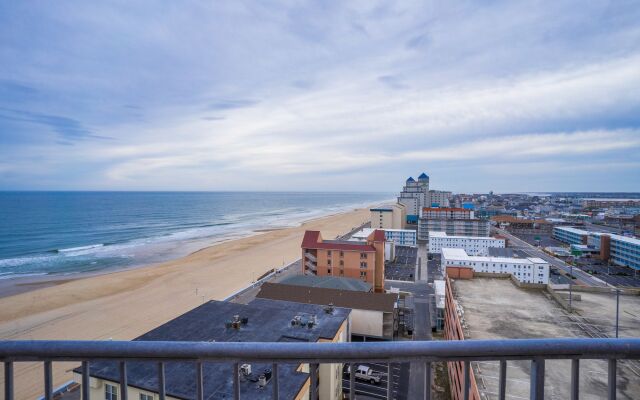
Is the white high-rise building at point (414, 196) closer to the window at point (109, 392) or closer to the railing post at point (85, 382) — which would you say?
the window at point (109, 392)

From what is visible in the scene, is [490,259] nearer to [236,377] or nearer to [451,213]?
[451,213]

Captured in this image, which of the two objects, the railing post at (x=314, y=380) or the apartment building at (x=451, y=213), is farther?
the apartment building at (x=451, y=213)

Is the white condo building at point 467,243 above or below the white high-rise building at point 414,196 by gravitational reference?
below

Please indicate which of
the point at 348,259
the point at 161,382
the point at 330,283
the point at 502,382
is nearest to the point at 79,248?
the point at 348,259

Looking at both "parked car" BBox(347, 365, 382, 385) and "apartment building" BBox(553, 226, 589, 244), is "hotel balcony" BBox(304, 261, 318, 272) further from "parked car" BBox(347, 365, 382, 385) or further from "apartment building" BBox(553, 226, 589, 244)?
"apartment building" BBox(553, 226, 589, 244)

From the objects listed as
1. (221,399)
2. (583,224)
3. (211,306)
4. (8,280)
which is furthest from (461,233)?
(8,280)

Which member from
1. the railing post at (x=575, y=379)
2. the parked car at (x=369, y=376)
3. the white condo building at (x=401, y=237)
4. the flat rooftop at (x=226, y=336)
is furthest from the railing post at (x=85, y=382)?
the white condo building at (x=401, y=237)
